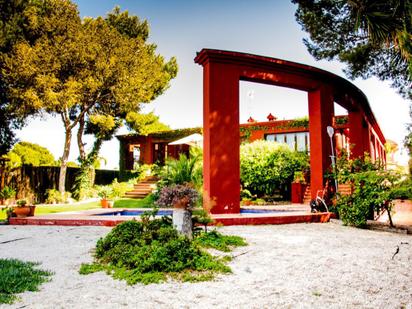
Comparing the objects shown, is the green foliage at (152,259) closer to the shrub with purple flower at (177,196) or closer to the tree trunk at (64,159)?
the shrub with purple flower at (177,196)

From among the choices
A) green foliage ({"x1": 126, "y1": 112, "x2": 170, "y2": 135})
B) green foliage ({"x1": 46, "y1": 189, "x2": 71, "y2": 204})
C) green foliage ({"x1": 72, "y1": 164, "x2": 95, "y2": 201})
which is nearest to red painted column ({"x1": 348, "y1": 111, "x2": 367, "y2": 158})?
green foliage ({"x1": 126, "y1": 112, "x2": 170, "y2": 135})

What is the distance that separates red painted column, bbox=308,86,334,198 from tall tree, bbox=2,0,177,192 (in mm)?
10098

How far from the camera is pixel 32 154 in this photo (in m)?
22.9

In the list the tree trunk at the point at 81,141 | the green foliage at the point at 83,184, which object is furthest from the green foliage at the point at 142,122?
the green foliage at the point at 83,184

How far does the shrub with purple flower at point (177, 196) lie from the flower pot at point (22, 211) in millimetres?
4889

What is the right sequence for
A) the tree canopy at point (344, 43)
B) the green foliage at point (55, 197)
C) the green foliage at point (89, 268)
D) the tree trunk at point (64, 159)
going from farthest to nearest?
the tree trunk at point (64, 159)
the green foliage at point (55, 197)
the tree canopy at point (344, 43)
the green foliage at point (89, 268)

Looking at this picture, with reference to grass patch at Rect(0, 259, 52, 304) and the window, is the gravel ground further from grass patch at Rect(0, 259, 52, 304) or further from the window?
the window

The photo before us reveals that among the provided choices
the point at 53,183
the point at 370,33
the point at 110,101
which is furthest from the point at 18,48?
the point at 370,33

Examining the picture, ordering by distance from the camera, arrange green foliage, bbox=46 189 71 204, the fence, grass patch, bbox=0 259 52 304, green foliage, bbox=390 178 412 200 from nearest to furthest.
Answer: grass patch, bbox=0 259 52 304
green foliage, bbox=390 178 412 200
the fence
green foliage, bbox=46 189 71 204

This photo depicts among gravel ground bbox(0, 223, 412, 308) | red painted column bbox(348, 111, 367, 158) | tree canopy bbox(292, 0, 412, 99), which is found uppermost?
tree canopy bbox(292, 0, 412, 99)

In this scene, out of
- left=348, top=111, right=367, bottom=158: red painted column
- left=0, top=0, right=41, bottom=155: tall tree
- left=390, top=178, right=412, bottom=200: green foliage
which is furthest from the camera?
left=0, top=0, right=41, bottom=155: tall tree

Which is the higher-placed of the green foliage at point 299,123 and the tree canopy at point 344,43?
the tree canopy at point 344,43

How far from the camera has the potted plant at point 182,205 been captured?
14.1 ft

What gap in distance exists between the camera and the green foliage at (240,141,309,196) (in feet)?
38.2
